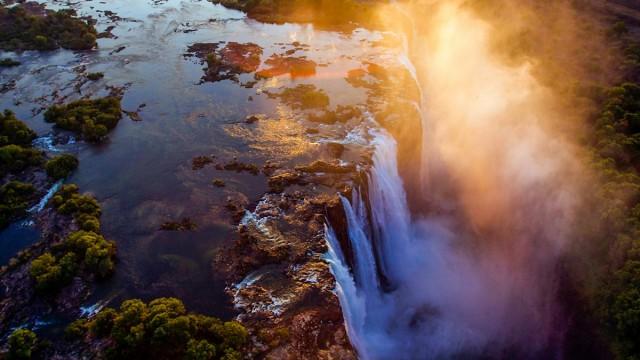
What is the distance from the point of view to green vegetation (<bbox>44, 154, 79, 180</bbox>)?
25.6 metres

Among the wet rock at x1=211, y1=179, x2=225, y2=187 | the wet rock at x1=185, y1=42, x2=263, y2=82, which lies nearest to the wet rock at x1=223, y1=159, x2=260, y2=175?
the wet rock at x1=211, y1=179, x2=225, y2=187

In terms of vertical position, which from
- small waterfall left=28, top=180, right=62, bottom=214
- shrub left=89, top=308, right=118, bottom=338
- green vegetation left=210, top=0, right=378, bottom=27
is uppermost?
green vegetation left=210, top=0, right=378, bottom=27

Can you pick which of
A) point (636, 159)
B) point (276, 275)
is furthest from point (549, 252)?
point (276, 275)

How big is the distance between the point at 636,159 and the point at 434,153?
45.5 feet

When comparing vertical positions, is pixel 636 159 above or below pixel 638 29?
below

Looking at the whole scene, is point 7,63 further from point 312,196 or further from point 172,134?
point 312,196

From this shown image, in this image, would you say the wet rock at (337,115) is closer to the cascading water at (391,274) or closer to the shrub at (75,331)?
the cascading water at (391,274)

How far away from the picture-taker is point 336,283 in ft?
64.5

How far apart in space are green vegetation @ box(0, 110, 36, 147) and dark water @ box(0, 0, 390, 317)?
3.87 ft

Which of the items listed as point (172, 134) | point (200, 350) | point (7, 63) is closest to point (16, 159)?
point (172, 134)

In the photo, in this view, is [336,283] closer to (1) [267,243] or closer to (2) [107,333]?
(1) [267,243]

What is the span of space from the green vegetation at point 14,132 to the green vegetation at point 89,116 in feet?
6.65

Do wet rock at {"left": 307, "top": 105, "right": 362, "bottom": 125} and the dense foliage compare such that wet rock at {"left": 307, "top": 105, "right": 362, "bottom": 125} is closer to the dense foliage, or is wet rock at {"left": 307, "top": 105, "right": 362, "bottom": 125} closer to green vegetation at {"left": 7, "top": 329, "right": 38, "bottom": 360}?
the dense foliage

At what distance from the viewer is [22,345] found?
1636 cm
